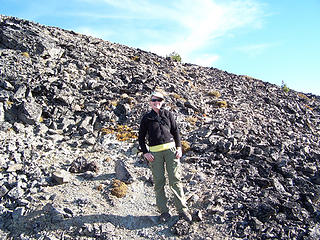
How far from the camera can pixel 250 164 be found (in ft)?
30.2

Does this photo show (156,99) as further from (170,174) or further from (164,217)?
(164,217)

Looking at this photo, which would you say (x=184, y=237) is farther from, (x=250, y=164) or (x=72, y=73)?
(x=72, y=73)

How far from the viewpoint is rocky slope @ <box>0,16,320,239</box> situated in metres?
6.62

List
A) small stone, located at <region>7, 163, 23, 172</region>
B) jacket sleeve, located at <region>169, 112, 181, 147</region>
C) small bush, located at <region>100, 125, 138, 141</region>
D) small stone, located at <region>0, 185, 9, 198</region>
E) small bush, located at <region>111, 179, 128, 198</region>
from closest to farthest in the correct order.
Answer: jacket sleeve, located at <region>169, 112, 181, 147</region> < small stone, located at <region>0, 185, 9, 198</region> < small bush, located at <region>111, 179, 128, 198</region> < small stone, located at <region>7, 163, 23, 172</region> < small bush, located at <region>100, 125, 138, 141</region>

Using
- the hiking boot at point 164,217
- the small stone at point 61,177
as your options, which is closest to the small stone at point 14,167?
the small stone at point 61,177

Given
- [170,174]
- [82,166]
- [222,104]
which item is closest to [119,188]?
[82,166]

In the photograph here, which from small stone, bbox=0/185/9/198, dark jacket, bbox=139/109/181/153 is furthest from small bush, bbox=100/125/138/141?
small stone, bbox=0/185/9/198

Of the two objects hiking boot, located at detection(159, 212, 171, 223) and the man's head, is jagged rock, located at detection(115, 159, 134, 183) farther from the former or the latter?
the man's head

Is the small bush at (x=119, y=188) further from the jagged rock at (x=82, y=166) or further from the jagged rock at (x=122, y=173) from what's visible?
the jagged rock at (x=82, y=166)

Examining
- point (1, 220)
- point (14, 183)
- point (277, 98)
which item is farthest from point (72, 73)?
point (277, 98)

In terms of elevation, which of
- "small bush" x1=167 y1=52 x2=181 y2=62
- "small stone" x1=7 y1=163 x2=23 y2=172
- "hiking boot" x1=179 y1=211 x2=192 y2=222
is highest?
"small bush" x1=167 y1=52 x2=181 y2=62

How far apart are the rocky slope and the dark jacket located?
6.70ft

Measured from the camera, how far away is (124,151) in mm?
9930

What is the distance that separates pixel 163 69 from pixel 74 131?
933cm
